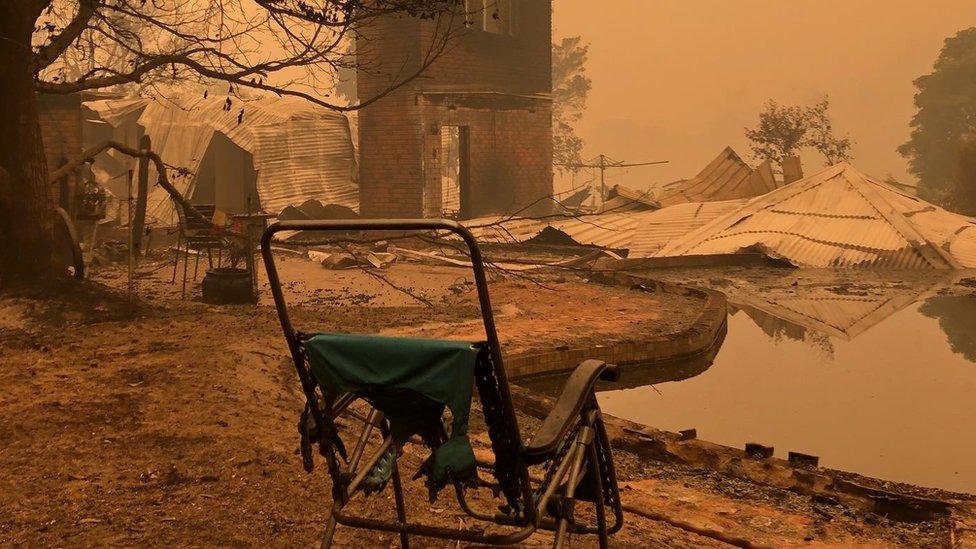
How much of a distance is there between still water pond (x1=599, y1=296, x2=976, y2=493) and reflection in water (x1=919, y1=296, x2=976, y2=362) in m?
0.03

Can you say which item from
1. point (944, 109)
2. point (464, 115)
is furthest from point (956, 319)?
point (944, 109)

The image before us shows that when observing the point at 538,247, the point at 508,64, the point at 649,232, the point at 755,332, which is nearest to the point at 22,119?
the point at 755,332

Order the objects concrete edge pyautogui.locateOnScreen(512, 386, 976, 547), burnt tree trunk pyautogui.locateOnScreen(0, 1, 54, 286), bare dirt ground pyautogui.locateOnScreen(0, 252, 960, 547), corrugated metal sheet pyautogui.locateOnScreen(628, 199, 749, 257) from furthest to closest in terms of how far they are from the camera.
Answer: corrugated metal sheet pyautogui.locateOnScreen(628, 199, 749, 257), burnt tree trunk pyautogui.locateOnScreen(0, 1, 54, 286), concrete edge pyautogui.locateOnScreen(512, 386, 976, 547), bare dirt ground pyautogui.locateOnScreen(0, 252, 960, 547)

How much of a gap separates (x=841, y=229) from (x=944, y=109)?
74.4ft

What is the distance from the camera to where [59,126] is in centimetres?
1659

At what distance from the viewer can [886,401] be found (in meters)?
8.11

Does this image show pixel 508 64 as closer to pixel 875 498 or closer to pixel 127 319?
pixel 127 319

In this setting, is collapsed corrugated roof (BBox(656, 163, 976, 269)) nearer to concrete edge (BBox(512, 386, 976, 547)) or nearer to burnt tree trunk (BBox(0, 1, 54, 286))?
burnt tree trunk (BBox(0, 1, 54, 286))

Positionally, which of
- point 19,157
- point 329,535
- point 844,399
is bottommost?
point 844,399

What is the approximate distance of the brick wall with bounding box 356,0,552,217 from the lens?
829 inches

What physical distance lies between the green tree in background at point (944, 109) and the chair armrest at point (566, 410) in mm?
34596

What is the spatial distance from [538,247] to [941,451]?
41.0ft

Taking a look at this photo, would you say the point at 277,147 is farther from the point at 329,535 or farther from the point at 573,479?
the point at 573,479

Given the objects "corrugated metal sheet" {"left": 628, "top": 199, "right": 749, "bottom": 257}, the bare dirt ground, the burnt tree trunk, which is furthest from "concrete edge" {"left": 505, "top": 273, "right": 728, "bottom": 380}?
"corrugated metal sheet" {"left": 628, "top": 199, "right": 749, "bottom": 257}
